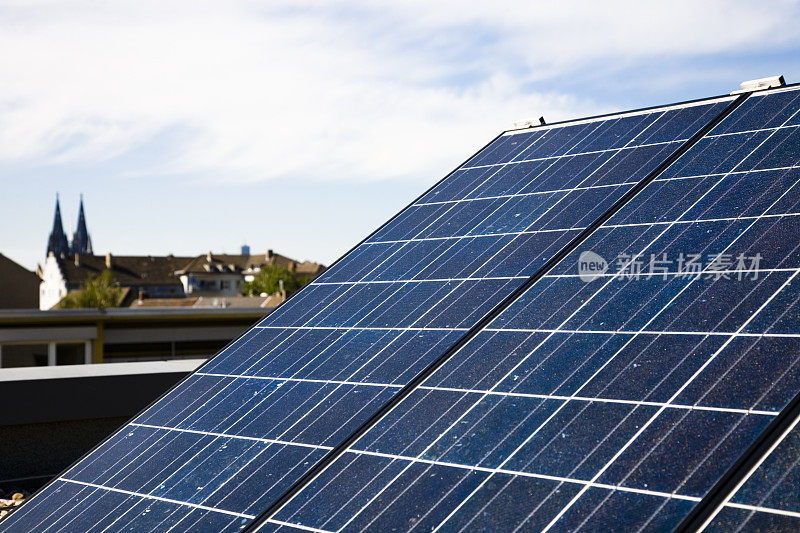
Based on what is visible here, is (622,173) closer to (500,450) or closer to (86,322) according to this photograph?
(500,450)

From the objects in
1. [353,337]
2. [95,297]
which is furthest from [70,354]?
[95,297]

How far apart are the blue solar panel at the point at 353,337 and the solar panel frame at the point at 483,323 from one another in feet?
0.41

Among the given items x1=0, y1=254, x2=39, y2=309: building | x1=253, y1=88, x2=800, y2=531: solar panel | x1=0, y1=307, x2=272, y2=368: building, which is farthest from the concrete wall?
x1=0, y1=254, x2=39, y2=309: building

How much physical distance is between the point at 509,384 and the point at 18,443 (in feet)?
31.6

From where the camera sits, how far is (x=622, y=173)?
1145 centimetres

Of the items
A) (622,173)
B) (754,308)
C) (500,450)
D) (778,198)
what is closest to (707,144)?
(622,173)

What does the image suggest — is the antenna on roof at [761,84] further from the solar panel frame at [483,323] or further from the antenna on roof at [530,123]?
the antenna on roof at [530,123]

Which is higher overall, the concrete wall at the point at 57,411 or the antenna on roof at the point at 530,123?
the antenna on roof at the point at 530,123

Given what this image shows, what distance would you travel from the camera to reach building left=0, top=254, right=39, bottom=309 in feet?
265

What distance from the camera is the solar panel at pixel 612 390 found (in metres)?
5.95

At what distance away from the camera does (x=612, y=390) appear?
6938mm

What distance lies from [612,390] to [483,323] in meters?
2.33

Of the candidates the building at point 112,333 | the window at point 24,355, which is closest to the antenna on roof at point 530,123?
the building at point 112,333

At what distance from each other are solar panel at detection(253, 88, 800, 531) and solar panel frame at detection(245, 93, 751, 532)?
0.09 meters
